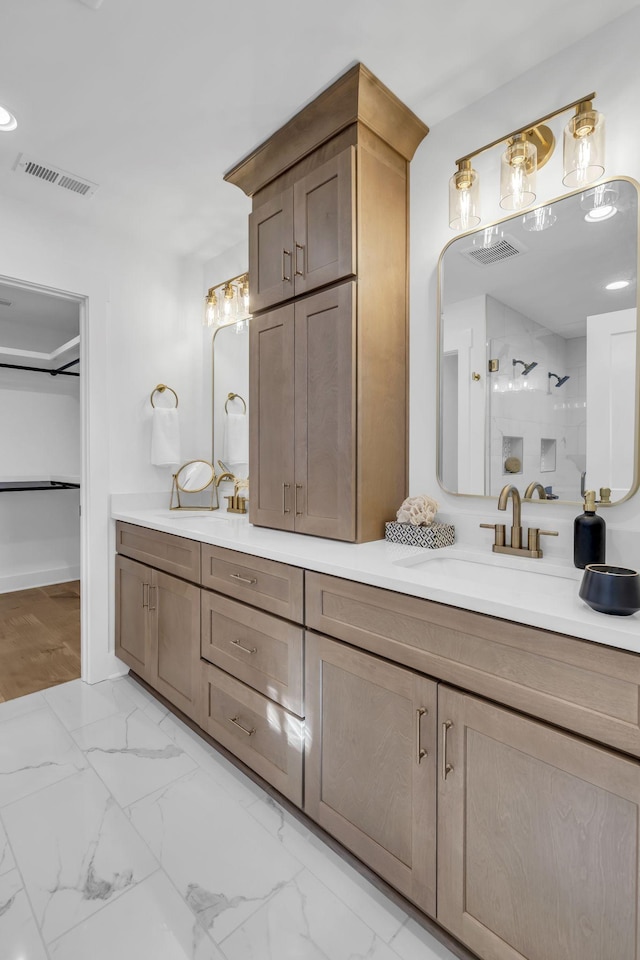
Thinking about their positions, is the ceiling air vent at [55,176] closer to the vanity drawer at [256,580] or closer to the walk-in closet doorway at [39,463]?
the walk-in closet doorway at [39,463]

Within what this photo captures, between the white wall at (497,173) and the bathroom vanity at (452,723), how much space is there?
186 mm

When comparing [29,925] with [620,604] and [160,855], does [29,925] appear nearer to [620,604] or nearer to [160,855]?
[160,855]

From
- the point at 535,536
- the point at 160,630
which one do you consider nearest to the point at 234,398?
the point at 160,630

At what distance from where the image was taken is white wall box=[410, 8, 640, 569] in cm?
142

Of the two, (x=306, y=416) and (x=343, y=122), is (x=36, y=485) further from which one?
(x=343, y=122)

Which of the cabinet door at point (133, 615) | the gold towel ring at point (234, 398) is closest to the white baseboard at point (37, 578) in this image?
the cabinet door at point (133, 615)

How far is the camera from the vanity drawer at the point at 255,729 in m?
1.61

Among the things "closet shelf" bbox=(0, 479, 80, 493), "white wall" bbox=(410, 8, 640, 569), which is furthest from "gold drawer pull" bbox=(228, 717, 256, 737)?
"closet shelf" bbox=(0, 479, 80, 493)

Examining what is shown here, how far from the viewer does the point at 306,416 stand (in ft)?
6.44

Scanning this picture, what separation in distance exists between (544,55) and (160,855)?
281 cm

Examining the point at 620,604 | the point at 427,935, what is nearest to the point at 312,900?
the point at 427,935

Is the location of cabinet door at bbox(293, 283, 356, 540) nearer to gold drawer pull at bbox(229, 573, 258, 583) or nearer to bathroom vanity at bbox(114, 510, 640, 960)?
bathroom vanity at bbox(114, 510, 640, 960)

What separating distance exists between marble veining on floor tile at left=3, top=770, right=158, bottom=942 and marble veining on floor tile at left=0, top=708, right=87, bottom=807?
71mm

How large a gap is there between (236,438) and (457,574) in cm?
170
